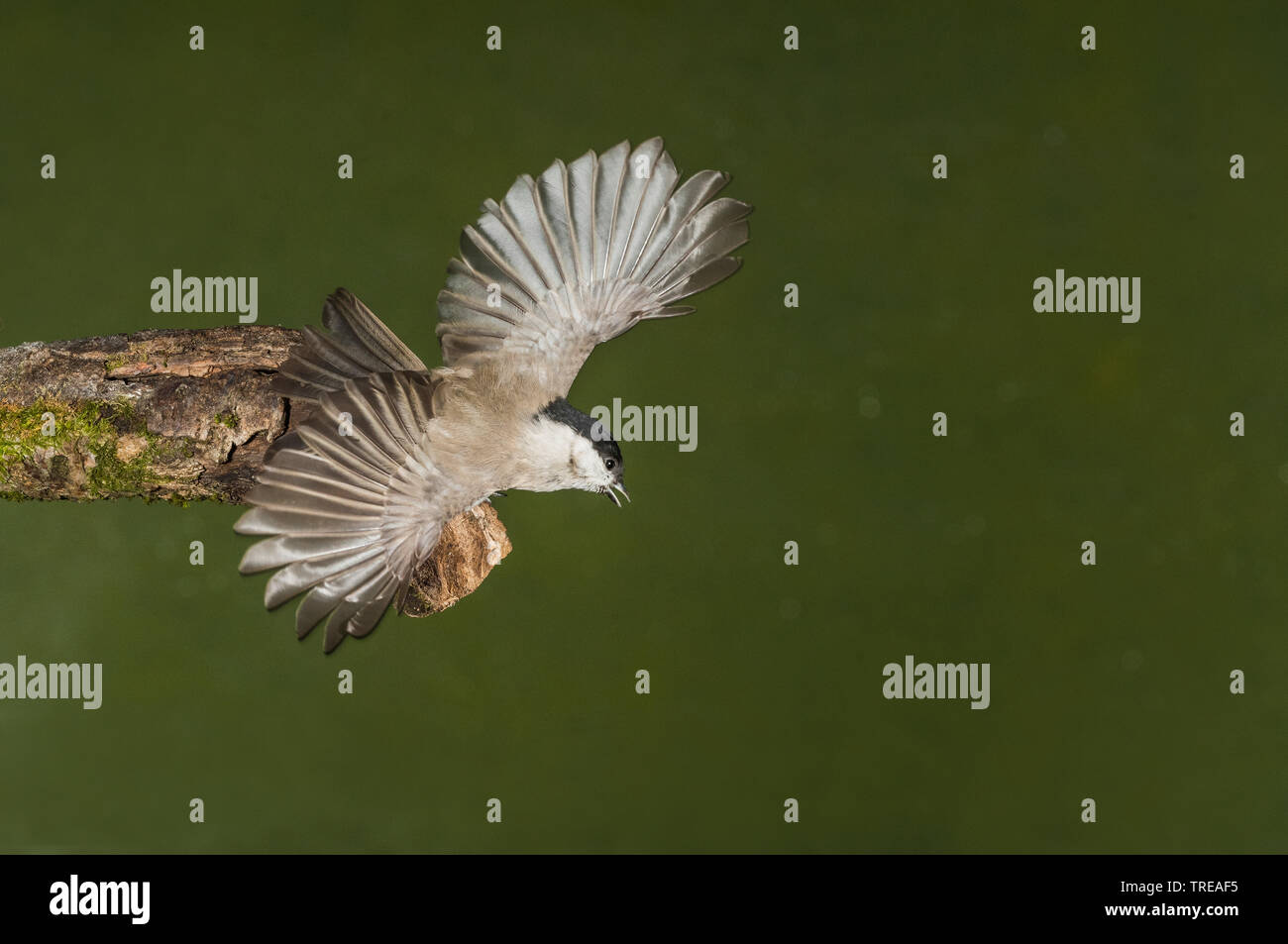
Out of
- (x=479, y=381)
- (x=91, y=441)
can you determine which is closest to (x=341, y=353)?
(x=479, y=381)

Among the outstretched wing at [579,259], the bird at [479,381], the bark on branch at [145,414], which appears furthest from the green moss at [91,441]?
the outstretched wing at [579,259]

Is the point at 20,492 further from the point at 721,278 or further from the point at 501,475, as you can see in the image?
the point at 721,278

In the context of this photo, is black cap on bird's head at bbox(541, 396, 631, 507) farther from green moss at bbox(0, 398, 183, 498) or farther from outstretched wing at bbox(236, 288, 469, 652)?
green moss at bbox(0, 398, 183, 498)

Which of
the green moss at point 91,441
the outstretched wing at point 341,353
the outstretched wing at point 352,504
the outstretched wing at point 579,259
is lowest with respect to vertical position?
the outstretched wing at point 352,504

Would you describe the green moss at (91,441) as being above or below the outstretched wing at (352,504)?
above

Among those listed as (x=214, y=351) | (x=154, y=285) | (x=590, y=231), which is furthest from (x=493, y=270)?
(x=154, y=285)

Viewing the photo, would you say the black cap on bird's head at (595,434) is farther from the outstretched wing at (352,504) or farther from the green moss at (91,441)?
the green moss at (91,441)

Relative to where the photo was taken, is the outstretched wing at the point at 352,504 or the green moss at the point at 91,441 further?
the green moss at the point at 91,441
